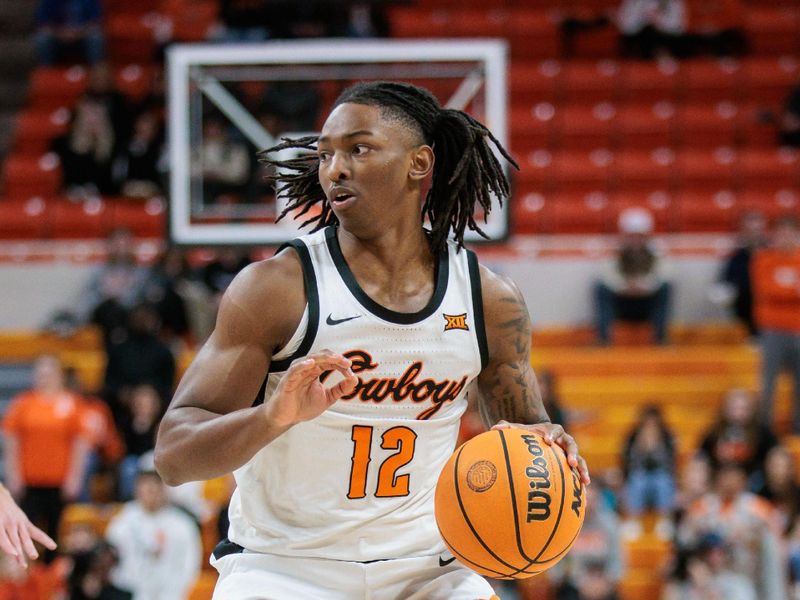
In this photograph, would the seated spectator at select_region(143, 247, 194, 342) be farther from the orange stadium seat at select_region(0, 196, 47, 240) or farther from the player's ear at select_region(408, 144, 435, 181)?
the player's ear at select_region(408, 144, 435, 181)

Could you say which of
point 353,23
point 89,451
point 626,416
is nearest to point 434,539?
point 89,451

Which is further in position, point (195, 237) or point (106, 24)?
point (106, 24)

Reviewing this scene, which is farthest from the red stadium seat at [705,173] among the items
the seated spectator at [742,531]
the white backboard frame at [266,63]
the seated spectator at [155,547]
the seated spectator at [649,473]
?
the seated spectator at [155,547]

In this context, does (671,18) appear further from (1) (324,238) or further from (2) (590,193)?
(1) (324,238)

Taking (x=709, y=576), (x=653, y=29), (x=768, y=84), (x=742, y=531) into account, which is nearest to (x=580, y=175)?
(x=653, y=29)

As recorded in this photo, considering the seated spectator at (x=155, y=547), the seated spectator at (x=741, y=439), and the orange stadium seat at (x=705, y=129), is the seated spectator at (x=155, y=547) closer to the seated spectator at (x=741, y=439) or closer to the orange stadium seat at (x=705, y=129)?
the seated spectator at (x=741, y=439)

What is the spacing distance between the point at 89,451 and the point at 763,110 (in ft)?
26.0

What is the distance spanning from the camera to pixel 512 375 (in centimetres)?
392

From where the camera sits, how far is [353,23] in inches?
563

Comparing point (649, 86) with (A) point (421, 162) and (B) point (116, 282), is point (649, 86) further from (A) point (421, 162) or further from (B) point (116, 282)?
(A) point (421, 162)

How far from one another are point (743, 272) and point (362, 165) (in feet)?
28.4

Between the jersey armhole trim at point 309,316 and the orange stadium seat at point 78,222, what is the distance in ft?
32.5

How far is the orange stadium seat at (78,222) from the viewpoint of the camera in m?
13.3

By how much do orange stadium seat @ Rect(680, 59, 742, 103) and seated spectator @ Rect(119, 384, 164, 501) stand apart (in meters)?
7.01
